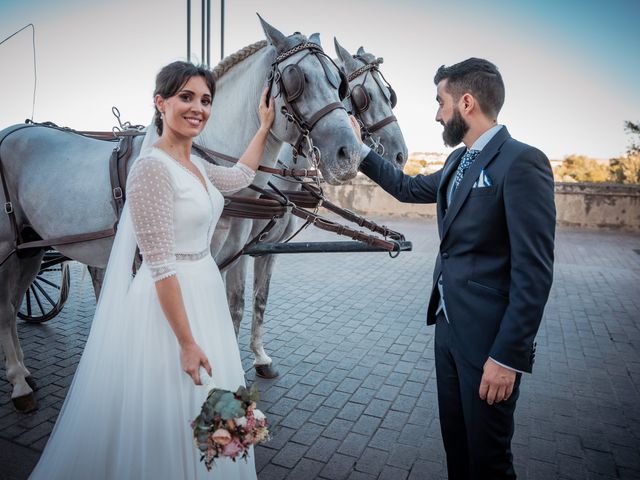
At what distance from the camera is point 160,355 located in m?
1.79

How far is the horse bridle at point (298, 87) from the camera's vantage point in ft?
8.11

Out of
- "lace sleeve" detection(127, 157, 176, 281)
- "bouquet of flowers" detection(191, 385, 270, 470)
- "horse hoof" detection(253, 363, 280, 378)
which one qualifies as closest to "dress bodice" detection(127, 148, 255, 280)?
"lace sleeve" detection(127, 157, 176, 281)

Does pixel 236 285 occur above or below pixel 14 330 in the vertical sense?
above

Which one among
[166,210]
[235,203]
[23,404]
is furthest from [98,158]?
[23,404]

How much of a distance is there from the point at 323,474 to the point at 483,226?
190 cm

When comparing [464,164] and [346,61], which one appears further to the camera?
[346,61]

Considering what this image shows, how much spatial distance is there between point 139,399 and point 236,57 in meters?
2.16

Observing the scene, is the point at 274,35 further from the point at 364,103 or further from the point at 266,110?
the point at 364,103

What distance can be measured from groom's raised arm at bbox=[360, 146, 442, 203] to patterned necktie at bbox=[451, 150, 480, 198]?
55 cm

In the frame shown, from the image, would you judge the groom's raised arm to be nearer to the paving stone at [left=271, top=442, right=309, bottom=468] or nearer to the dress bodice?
the dress bodice

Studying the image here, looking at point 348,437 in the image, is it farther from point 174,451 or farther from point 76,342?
point 76,342

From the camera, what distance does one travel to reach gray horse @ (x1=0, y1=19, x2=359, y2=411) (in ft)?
8.20

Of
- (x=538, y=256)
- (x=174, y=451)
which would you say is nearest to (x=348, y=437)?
(x=174, y=451)

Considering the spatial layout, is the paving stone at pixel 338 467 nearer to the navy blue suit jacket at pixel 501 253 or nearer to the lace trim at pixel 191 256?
the navy blue suit jacket at pixel 501 253
